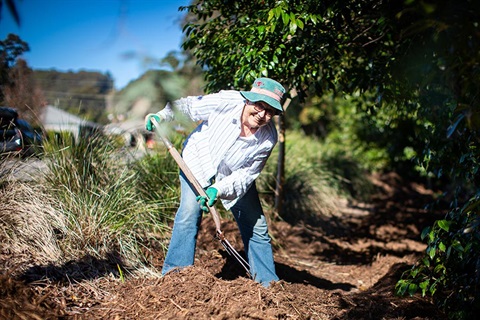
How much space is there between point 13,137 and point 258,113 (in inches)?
97.8

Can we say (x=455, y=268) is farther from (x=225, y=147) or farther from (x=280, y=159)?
(x=280, y=159)

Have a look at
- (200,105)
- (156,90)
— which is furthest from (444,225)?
(156,90)

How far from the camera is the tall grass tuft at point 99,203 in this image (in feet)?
11.3

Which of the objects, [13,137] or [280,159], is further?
[280,159]

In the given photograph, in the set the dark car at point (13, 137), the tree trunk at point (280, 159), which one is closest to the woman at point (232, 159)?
the dark car at point (13, 137)

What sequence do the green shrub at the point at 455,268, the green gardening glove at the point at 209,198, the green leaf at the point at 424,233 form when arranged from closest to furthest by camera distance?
1. the green shrub at the point at 455,268
2. the green leaf at the point at 424,233
3. the green gardening glove at the point at 209,198

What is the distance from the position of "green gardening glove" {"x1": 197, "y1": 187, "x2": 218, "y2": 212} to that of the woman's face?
571 millimetres

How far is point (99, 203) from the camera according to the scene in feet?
12.1

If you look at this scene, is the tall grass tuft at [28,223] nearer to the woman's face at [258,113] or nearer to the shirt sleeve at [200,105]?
the shirt sleeve at [200,105]

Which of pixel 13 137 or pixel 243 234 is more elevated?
pixel 13 137

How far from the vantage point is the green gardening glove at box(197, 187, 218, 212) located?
9.46 ft

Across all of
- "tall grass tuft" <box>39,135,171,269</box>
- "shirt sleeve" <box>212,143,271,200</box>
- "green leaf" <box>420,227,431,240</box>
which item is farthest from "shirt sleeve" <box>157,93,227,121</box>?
"green leaf" <box>420,227,431,240</box>

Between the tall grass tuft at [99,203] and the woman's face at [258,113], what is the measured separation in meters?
1.48

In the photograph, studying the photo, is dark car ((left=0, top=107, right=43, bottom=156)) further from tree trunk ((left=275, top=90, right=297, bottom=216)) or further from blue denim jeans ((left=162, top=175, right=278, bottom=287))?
tree trunk ((left=275, top=90, right=297, bottom=216))
